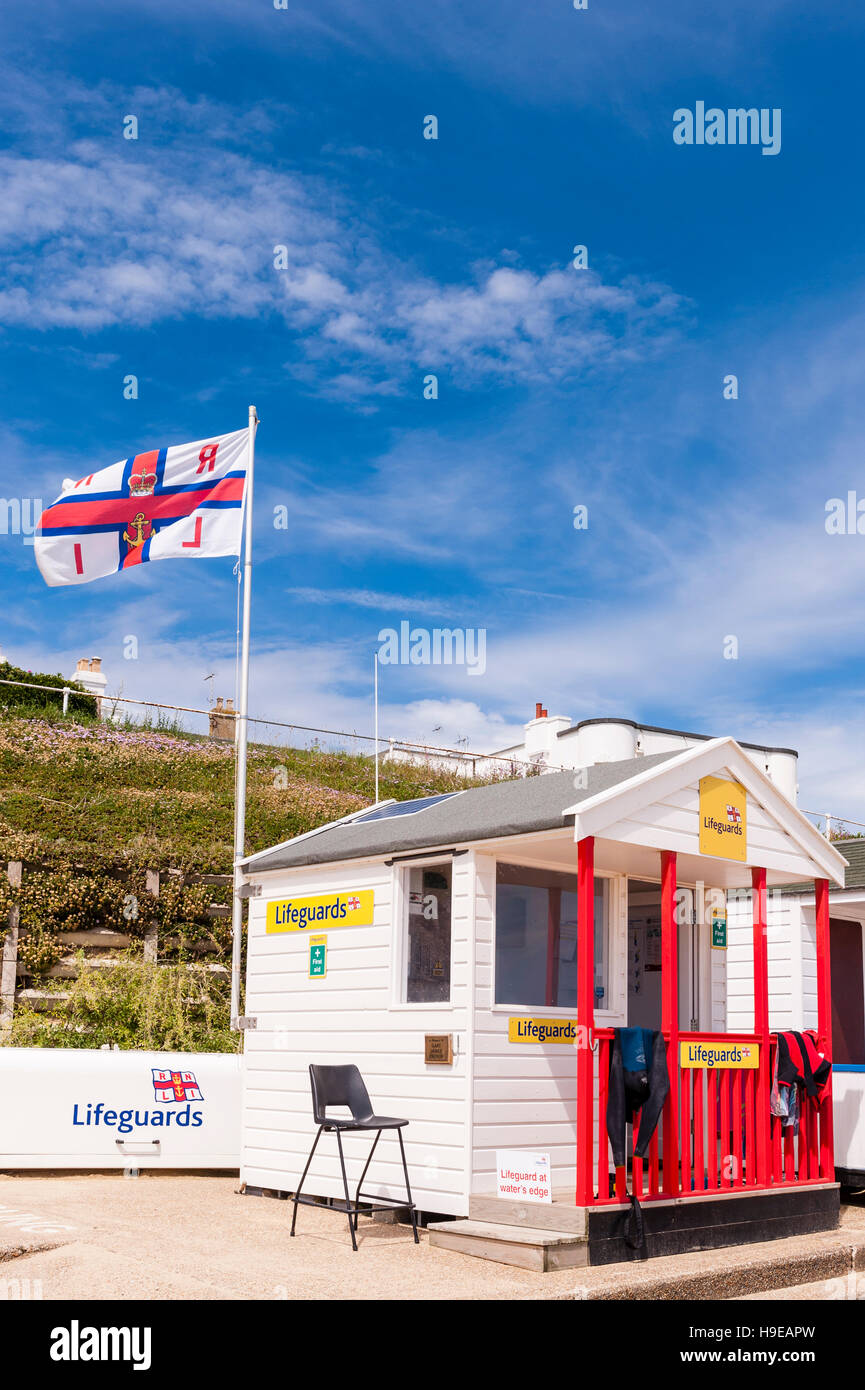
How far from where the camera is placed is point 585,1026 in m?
6.79

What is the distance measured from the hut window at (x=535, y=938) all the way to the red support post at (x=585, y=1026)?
90cm

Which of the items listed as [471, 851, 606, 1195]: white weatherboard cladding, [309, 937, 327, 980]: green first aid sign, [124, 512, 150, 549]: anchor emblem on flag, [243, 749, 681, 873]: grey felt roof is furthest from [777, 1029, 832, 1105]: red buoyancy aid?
[124, 512, 150, 549]: anchor emblem on flag

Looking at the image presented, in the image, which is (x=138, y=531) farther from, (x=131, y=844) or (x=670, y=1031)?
(x=670, y=1031)

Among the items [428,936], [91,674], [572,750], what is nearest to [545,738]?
[572,750]

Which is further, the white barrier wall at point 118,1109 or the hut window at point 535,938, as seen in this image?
the white barrier wall at point 118,1109

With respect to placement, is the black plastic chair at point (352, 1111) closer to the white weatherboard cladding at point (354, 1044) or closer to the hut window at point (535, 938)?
the white weatherboard cladding at point (354, 1044)

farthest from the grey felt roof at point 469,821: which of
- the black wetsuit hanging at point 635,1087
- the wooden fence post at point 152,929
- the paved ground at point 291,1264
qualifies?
the wooden fence post at point 152,929

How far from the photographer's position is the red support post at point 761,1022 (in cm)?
791

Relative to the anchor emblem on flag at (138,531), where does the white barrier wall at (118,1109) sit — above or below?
below

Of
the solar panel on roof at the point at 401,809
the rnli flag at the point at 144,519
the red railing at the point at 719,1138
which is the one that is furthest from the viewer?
the rnli flag at the point at 144,519

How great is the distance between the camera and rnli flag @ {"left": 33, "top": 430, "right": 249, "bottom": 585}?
43.2 feet

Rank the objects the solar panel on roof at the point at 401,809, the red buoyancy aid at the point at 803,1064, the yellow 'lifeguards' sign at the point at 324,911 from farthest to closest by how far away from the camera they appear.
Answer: the solar panel on roof at the point at 401,809
the yellow 'lifeguards' sign at the point at 324,911
the red buoyancy aid at the point at 803,1064

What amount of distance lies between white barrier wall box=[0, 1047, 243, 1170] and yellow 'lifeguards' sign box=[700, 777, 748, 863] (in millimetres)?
4594
